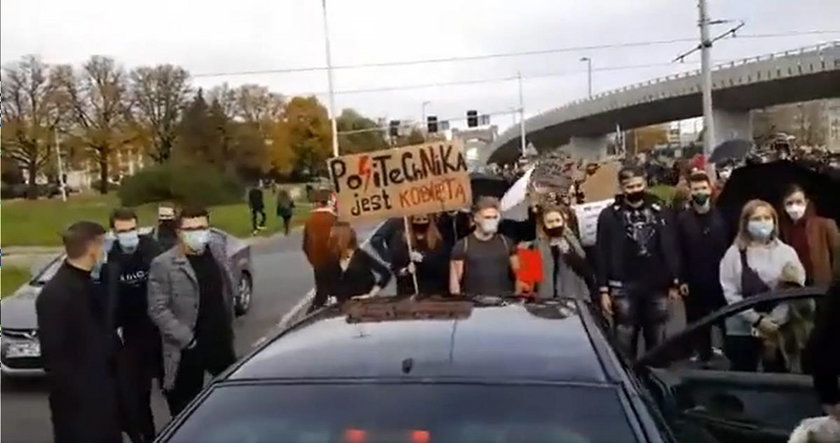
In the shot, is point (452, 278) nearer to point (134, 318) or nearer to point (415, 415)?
point (134, 318)

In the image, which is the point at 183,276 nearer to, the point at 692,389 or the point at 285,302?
the point at 692,389

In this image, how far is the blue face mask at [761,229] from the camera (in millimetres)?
7848

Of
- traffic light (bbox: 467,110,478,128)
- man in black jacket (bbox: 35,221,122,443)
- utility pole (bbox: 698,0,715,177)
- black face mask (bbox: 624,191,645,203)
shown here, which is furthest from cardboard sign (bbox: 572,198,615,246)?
traffic light (bbox: 467,110,478,128)

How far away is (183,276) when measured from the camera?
7.13 m

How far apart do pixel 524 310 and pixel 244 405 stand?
1.39 m

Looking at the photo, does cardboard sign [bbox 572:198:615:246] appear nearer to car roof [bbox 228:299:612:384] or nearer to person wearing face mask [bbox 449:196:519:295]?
person wearing face mask [bbox 449:196:519:295]

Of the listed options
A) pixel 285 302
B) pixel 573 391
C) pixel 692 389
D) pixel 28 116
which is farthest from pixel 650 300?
pixel 28 116

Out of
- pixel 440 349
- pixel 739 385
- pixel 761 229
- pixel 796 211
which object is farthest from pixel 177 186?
pixel 440 349

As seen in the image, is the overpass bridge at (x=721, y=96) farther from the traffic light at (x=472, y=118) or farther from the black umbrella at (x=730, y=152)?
the traffic light at (x=472, y=118)

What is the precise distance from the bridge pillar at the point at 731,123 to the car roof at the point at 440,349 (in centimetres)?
2864

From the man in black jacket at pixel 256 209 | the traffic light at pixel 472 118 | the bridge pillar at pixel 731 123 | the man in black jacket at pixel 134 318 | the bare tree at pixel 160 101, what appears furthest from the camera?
the traffic light at pixel 472 118

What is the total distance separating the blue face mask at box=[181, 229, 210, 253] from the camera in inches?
283

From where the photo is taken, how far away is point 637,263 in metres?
8.76

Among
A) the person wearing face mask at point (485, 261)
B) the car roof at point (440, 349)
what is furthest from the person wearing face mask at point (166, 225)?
the car roof at point (440, 349)
